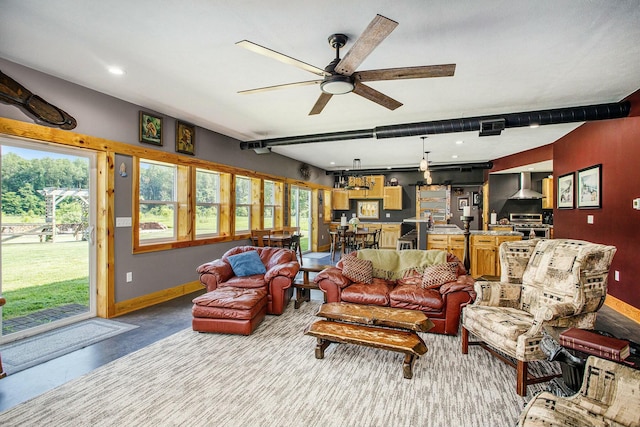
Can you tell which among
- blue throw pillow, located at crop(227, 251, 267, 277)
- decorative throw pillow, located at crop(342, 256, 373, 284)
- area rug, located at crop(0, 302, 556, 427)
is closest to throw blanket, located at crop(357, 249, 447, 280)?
decorative throw pillow, located at crop(342, 256, 373, 284)

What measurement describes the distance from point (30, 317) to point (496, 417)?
184 inches

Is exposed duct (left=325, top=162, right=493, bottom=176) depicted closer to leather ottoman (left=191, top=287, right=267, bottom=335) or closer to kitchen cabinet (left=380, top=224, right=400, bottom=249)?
kitchen cabinet (left=380, top=224, right=400, bottom=249)

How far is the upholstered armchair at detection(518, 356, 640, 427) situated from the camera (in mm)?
1287

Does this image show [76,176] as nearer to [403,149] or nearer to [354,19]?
[354,19]

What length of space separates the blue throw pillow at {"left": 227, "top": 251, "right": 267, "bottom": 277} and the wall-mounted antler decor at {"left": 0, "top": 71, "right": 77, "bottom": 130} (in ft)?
7.68

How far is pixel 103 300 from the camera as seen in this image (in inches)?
150

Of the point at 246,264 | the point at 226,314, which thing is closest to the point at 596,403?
the point at 226,314

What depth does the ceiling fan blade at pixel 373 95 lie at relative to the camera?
2.59m

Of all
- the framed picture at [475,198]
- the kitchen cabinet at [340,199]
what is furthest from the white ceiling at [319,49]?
the kitchen cabinet at [340,199]

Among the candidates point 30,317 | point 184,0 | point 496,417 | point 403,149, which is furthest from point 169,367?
point 403,149

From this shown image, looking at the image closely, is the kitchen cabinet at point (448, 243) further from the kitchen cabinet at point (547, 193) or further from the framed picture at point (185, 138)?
the kitchen cabinet at point (547, 193)

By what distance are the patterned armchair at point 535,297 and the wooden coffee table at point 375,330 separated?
0.55m

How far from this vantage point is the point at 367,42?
6.33 feet

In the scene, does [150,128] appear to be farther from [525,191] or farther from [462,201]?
[525,191]
